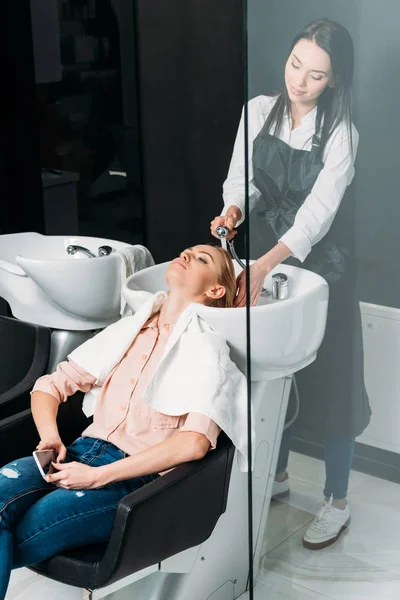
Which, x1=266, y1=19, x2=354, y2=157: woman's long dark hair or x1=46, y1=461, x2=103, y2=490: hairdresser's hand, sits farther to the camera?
x1=46, y1=461, x2=103, y2=490: hairdresser's hand

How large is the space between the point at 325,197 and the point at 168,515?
2.32 feet

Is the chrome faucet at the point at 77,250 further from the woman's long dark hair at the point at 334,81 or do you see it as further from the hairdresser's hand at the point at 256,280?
the woman's long dark hair at the point at 334,81

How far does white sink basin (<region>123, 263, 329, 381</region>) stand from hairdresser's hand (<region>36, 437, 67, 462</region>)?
0.43 m

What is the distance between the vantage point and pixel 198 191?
2.69 meters

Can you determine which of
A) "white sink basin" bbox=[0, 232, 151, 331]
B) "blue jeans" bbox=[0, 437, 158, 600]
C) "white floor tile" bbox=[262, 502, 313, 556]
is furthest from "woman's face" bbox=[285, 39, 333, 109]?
"white sink basin" bbox=[0, 232, 151, 331]

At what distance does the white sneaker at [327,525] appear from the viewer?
1582 millimetres

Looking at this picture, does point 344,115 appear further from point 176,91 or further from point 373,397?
point 176,91

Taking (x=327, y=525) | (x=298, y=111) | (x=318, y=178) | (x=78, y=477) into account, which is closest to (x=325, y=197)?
(x=318, y=178)

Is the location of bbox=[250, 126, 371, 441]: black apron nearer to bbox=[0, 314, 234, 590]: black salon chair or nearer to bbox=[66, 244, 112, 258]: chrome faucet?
bbox=[0, 314, 234, 590]: black salon chair

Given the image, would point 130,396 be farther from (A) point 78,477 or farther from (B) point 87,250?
(B) point 87,250

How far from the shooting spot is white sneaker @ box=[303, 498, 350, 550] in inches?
62.3

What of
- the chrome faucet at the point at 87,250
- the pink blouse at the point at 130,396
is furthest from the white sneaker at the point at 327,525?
the chrome faucet at the point at 87,250

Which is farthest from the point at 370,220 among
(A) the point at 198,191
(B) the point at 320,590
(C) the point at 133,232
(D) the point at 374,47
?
(C) the point at 133,232

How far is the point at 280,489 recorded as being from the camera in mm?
1635
